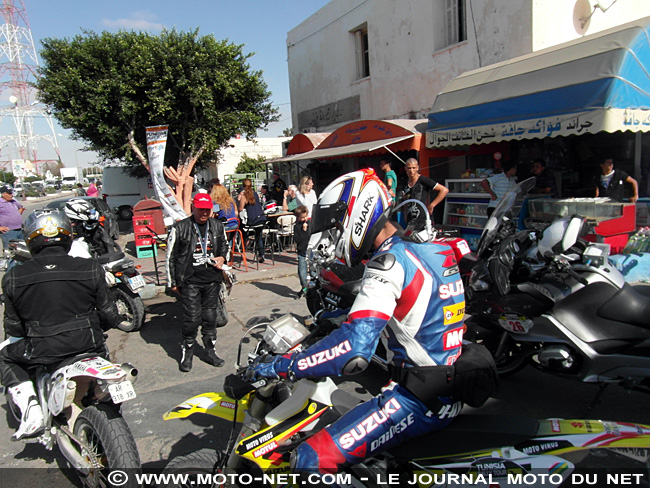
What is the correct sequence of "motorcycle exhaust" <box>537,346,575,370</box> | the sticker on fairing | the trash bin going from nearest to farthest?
"motorcycle exhaust" <box>537,346,575,370</box>
the sticker on fairing
the trash bin

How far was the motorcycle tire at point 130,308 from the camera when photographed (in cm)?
609

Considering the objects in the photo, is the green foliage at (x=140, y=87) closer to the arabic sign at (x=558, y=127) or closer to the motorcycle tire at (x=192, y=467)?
the arabic sign at (x=558, y=127)

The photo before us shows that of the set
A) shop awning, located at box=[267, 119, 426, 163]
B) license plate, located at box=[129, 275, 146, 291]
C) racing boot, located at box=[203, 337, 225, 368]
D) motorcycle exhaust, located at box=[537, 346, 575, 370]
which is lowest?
racing boot, located at box=[203, 337, 225, 368]

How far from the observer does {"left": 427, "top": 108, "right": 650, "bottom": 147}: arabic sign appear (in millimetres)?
6766

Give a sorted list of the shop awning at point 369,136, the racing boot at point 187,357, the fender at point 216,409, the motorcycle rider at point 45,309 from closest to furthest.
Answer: the fender at point 216,409 < the motorcycle rider at point 45,309 < the racing boot at point 187,357 < the shop awning at point 369,136

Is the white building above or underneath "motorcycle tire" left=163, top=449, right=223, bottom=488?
above

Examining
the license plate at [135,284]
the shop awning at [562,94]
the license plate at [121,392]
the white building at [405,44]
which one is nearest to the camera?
the license plate at [121,392]

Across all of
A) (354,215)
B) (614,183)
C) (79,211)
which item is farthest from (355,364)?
(614,183)

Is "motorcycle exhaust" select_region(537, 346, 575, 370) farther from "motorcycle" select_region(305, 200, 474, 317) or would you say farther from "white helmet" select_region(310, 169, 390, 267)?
"white helmet" select_region(310, 169, 390, 267)

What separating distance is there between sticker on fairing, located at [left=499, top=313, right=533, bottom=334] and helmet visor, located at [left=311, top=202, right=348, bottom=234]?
2.26 metres

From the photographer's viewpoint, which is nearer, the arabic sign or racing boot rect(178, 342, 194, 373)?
racing boot rect(178, 342, 194, 373)

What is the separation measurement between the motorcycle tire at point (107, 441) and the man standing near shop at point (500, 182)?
7073 millimetres

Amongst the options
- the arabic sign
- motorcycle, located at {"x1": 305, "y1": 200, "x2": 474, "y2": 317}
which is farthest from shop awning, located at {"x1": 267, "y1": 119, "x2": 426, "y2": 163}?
motorcycle, located at {"x1": 305, "y1": 200, "x2": 474, "y2": 317}

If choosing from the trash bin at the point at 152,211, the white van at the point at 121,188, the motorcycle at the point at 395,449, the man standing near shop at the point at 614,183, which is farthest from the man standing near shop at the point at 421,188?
the white van at the point at 121,188
